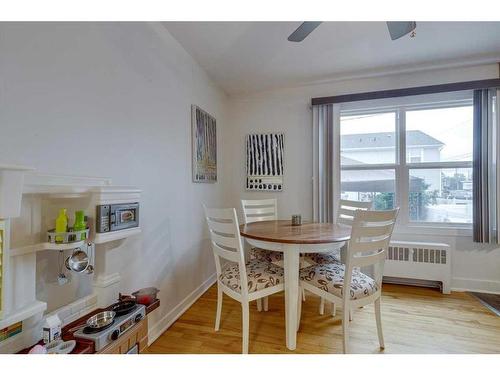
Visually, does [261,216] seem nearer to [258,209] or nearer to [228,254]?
[258,209]

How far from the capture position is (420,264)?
251 cm

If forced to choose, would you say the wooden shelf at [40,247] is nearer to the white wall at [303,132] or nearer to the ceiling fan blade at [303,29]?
the ceiling fan blade at [303,29]

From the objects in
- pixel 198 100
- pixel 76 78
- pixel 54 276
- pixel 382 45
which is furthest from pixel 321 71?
pixel 54 276

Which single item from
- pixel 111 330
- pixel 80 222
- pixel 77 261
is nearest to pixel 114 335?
pixel 111 330

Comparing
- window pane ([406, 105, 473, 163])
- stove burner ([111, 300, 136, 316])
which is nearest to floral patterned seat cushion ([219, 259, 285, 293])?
stove burner ([111, 300, 136, 316])

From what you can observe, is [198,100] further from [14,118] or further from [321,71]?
[14,118]

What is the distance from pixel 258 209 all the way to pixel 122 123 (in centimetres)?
154

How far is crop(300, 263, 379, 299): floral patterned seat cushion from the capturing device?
1.50 metres

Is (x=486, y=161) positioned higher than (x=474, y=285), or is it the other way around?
(x=486, y=161)

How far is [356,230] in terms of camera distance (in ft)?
4.57

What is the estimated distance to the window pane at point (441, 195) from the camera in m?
2.58

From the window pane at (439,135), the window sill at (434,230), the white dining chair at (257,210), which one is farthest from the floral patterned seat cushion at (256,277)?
the window pane at (439,135)

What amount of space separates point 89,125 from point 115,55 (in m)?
0.49

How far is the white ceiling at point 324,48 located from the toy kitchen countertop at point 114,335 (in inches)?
78.8
